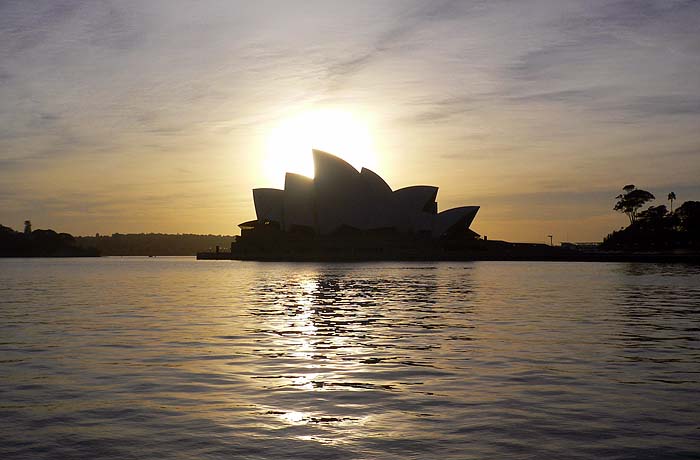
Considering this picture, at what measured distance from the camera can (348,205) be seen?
107938 millimetres

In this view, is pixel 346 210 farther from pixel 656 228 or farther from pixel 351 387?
pixel 351 387

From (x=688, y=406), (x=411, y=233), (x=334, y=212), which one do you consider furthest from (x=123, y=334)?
(x=411, y=233)

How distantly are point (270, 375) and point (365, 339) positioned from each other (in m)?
5.21

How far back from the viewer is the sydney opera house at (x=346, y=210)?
10438cm

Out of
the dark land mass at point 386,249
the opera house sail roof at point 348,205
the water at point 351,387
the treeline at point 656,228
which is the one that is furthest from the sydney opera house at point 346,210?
the water at point 351,387

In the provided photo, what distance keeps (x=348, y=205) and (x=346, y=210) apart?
103cm

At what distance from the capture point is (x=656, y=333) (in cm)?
1750

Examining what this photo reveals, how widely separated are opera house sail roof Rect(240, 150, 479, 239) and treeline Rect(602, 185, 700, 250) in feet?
110

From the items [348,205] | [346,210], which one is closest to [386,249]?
[346,210]

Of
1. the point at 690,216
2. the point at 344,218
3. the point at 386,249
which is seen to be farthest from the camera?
the point at 690,216

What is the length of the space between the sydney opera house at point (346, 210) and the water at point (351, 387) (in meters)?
83.0

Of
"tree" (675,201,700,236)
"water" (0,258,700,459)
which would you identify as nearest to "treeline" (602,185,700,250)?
"tree" (675,201,700,236)

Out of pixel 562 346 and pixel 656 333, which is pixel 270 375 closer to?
pixel 562 346

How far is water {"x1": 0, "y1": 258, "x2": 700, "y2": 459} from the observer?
7.23 m
